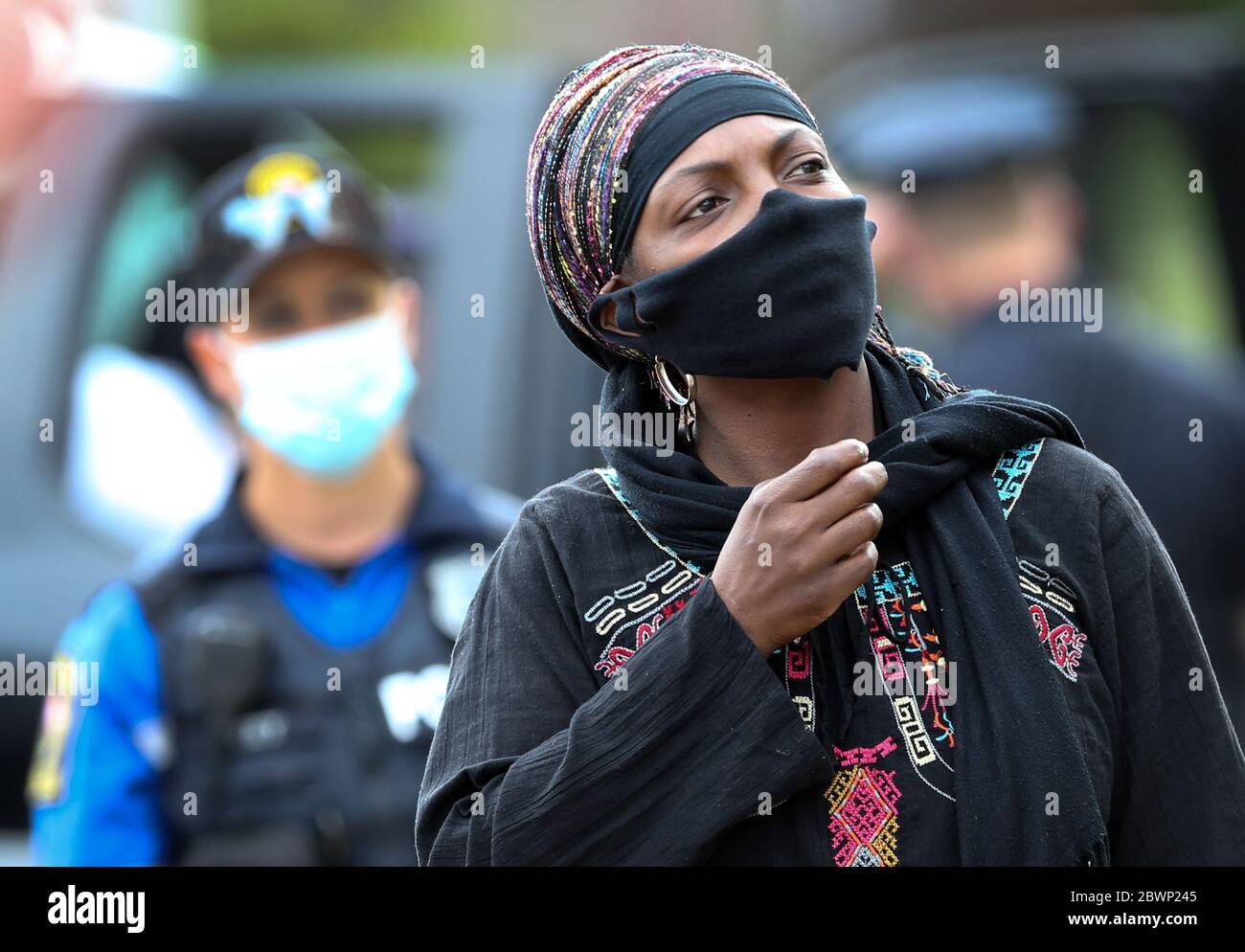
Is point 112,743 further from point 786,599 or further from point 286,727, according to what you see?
point 786,599

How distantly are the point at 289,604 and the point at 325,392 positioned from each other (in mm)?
504

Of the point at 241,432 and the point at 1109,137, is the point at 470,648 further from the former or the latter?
the point at 1109,137

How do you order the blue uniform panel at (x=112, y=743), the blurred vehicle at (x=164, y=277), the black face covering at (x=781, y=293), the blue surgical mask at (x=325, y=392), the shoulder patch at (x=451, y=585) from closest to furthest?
the black face covering at (x=781, y=293), the blue uniform panel at (x=112, y=743), the shoulder patch at (x=451, y=585), the blue surgical mask at (x=325, y=392), the blurred vehicle at (x=164, y=277)

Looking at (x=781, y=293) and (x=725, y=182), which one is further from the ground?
(x=725, y=182)

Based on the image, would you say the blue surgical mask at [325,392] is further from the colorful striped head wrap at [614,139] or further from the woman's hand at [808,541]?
the woman's hand at [808,541]

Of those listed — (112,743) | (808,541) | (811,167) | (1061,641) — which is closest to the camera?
(808,541)

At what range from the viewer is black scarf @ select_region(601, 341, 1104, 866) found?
1.92m

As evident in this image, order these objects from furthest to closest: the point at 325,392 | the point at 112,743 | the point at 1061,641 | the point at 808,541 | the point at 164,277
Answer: the point at 164,277
the point at 325,392
the point at 112,743
the point at 1061,641
the point at 808,541

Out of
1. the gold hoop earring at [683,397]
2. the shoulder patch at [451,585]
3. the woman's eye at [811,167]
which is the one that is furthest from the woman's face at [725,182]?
the shoulder patch at [451,585]

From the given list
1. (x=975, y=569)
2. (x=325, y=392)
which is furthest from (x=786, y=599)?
(x=325, y=392)

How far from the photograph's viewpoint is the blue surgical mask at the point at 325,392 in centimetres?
405

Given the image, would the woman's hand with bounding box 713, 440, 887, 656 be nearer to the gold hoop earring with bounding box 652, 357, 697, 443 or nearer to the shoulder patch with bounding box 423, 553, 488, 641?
Result: the gold hoop earring with bounding box 652, 357, 697, 443

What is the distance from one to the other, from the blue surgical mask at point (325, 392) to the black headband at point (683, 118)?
1990 mm

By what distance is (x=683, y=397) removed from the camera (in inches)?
87.7
